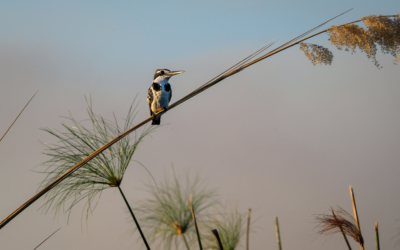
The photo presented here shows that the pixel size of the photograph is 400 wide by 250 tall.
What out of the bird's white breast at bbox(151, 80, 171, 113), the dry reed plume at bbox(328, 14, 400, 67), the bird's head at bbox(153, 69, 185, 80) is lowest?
the dry reed plume at bbox(328, 14, 400, 67)

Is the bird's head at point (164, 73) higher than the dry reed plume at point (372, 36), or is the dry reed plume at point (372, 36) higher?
the bird's head at point (164, 73)

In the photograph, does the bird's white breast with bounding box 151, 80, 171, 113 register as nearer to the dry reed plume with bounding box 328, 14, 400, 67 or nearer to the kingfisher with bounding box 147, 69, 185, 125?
the kingfisher with bounding box 147, 69, 185, 125

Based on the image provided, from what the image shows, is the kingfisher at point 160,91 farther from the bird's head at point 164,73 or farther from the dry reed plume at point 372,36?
the dry reed plume at point 372,36

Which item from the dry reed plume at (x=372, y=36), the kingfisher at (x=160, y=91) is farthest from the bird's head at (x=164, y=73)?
the dry reed plume at (x=372, y=36)

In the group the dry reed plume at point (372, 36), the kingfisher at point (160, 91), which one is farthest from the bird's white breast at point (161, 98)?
the dry reed plume at point (372, 36)

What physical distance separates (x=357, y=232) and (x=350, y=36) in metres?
1.29

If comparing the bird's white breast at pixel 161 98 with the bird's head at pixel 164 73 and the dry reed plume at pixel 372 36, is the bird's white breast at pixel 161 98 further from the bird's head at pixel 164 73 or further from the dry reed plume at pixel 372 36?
the dry reed plume at pixel 372 36

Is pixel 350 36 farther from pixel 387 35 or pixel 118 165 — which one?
pixel 118 165

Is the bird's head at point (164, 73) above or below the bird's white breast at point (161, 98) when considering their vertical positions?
above

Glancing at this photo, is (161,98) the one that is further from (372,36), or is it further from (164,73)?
(372,36)

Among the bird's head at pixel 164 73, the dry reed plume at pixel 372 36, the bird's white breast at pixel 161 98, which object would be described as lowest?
the dry reed plume at pixel 372 36

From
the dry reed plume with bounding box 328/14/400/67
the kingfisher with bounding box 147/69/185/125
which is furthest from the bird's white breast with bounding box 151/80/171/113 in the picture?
the dry reed plume with bounding box 328/14/400/67

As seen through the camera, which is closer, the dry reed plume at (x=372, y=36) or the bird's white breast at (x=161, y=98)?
the dry reed plume at (x=372, y=36)

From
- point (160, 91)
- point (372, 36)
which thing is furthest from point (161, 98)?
point (372, 36)
